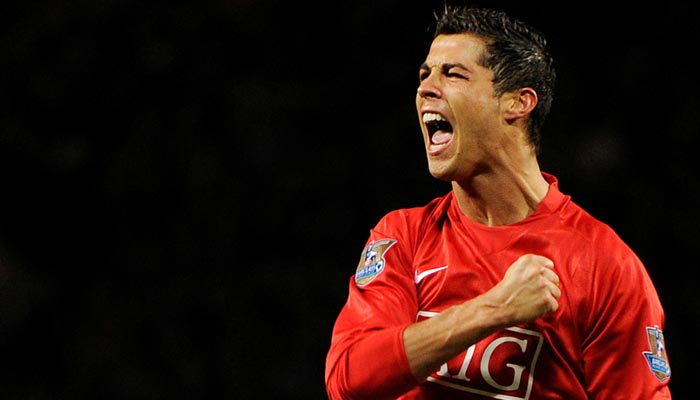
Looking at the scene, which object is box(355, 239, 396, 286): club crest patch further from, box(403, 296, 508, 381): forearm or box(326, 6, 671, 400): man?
box(403, 296, 508, 381): forearm

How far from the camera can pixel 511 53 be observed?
7.81 ft

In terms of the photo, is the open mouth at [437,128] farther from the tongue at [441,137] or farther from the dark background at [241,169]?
the dark background at [241,169]

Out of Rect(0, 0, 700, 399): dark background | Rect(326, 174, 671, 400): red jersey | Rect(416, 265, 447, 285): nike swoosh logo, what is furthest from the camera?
Rect(0, 0, 700, 399): dark background

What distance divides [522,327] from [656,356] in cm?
30

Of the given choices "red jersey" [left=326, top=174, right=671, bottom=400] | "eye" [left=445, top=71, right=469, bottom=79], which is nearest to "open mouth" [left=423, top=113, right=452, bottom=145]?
"eye" [left=445, top=71, right=469, bottom=79]

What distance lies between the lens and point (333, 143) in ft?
14.8

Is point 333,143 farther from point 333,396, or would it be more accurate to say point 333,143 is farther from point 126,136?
point 333,396

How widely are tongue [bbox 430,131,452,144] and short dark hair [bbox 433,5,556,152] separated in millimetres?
164

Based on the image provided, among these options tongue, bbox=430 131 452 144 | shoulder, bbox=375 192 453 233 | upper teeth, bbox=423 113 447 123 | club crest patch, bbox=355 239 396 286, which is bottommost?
club crest patch, bbox=355 239 396 286

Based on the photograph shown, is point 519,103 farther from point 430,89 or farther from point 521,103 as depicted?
point 430,89

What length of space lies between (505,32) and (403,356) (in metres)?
0.87

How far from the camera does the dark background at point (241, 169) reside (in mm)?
4125

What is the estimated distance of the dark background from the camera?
4125 mm

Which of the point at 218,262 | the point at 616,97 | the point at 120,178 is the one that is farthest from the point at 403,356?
the point at 616,97
